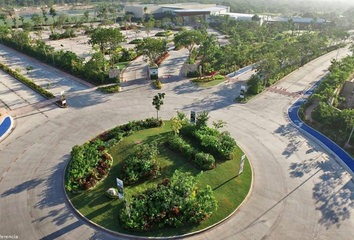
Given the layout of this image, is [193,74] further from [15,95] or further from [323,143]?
[15,95]

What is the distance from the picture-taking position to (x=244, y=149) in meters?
32.4

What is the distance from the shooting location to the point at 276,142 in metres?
34.1

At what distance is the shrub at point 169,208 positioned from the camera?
21734mm

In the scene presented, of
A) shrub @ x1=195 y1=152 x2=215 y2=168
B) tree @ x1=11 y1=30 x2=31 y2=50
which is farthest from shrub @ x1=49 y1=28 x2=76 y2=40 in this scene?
shrub @ x1=195 y1=152 x2=215 y2=168

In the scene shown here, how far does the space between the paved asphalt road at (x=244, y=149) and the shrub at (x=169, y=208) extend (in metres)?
1.87

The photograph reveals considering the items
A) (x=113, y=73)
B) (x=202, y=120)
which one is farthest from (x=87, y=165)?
(x=113, y=73)

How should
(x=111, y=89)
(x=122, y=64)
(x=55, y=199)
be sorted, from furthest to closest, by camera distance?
1. (x=122, y=64)
2. (x=111, y=89)
3. (x=55, y=199)

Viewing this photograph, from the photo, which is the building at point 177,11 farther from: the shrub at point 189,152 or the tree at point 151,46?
the shrub at point 189,152

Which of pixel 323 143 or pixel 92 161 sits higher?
pixel 92 161

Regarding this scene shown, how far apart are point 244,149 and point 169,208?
1419 cm

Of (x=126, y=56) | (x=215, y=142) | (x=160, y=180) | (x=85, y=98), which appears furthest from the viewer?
(x=126, y=56)

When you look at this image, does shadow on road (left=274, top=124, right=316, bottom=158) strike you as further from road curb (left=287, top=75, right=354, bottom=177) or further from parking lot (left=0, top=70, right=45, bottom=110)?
parking lot (left=0, top=70, right=45, bottom=110)

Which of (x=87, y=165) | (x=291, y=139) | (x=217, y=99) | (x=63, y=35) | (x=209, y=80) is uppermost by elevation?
(x=63, y=35)

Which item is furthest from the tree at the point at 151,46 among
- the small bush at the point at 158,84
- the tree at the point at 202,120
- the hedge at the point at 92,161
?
the tree at the point at 202,120
